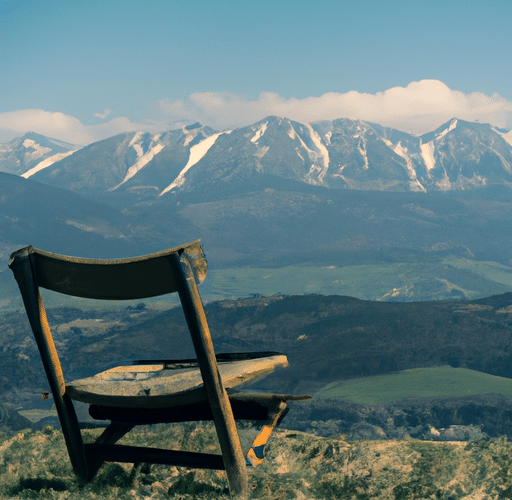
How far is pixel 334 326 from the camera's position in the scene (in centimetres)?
3462

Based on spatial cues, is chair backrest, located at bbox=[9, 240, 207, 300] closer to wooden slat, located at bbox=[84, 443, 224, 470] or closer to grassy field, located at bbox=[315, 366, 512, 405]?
wooden slat, located at bbox=[84, 443, 224, 470]

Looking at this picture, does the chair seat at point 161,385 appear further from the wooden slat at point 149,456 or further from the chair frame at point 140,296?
the wooden slat at point 149,456

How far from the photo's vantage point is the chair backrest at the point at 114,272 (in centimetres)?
261

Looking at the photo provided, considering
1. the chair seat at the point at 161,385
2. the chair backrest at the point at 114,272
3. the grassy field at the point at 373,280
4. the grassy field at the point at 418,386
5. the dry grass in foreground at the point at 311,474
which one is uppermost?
the chair backrest at the point at 114,272

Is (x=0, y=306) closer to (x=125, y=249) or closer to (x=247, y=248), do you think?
(x=125, y=249)

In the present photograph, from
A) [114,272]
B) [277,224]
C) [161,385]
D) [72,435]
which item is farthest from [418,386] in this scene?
[277,224]

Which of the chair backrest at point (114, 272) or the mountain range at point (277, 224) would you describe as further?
the mountain range at point (277, 224)

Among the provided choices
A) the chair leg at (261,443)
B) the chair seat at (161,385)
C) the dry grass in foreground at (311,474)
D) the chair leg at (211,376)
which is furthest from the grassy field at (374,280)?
the chair leg at (211,376)

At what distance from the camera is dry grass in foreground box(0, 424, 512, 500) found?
3305 mm

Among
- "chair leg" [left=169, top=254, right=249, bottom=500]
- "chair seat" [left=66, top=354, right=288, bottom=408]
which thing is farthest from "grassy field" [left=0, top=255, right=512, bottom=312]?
"chair leg" [left=169, top=254, right=249, bottom=500]

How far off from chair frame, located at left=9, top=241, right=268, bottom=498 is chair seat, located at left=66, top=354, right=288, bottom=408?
10 cm

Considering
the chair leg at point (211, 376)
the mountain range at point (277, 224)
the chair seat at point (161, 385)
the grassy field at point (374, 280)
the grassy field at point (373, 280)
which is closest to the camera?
the chair leg at point (211, 376)

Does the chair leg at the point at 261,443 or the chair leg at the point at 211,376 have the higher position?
the chair leg at the point at 211,376

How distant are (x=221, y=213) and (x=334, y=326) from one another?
389 ft
